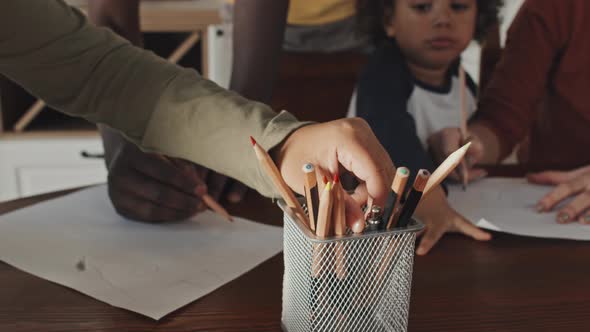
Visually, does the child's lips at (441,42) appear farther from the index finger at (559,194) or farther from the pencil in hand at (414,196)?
the pencil in hand at (414,196)

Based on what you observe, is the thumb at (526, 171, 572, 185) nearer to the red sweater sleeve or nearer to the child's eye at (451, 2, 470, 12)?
the red sweater sleeve

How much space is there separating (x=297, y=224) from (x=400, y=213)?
75mm

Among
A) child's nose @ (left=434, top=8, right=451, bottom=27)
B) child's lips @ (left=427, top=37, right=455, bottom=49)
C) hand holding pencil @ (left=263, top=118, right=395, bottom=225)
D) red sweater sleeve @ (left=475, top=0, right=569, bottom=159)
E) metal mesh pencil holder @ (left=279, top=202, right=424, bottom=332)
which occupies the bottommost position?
red sweater sleeve @ (left=475, top=0, right=569, bottom=159)

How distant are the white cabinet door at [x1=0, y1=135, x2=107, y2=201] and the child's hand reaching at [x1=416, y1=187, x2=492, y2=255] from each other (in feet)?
5.10

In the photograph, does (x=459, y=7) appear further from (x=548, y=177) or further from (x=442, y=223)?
(x=442, y=223)

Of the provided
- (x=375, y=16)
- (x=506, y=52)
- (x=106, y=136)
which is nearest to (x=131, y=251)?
(x=106, y=136)

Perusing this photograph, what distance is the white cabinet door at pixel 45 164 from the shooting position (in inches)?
84.4

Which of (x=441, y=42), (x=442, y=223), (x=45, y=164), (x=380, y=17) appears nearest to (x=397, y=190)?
(x=442, y=223)

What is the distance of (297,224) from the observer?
0.48 m

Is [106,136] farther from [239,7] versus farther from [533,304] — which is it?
[533,304]

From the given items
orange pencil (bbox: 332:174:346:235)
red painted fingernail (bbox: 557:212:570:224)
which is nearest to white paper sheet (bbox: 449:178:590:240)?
red painted fingernail (bbox: 557:212:570:224)

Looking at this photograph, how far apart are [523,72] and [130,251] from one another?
849 mm

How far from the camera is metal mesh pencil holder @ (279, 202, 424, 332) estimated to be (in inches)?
18.6

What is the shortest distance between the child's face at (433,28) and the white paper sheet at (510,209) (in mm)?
284
